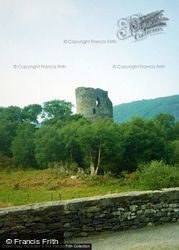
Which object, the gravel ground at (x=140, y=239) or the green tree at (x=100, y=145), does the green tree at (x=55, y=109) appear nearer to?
the green tree at (x=100, y=145)

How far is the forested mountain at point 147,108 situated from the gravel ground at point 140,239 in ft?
438

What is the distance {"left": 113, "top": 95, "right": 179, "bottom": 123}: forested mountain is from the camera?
14550cm

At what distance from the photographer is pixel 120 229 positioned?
8500 mm

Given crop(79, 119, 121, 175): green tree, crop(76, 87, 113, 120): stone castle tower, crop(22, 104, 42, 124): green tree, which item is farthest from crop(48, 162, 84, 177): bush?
crop(22, 104, 42, 124): green tree

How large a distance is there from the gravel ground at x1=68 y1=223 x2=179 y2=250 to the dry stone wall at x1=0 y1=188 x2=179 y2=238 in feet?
0.76

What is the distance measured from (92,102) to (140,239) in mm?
50956

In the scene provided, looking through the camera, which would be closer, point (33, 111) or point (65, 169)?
point (65, 169)

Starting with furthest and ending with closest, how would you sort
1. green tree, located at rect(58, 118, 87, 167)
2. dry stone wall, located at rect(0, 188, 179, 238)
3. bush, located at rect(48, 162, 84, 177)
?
1. green tree, located at rect(58, 118, 87, 167)
2. bush, located at rect(48, 162, 84, 177)
3. dry stone wall, located at rect(0, 188, 179, 238)

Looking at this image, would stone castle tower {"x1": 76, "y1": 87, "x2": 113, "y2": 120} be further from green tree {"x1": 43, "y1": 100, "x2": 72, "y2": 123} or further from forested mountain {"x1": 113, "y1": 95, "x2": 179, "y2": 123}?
forested mountain {"x1": 113, "y1": 95, "x2": 179, "y2": 123}

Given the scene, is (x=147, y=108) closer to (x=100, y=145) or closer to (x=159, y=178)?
(x=100, y=145)

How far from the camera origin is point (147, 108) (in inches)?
6078

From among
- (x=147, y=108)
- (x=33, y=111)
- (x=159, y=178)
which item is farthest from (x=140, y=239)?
(x=147, y=108)

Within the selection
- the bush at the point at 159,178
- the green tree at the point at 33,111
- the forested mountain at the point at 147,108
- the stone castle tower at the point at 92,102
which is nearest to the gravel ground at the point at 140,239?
the bush at the point at 159,178

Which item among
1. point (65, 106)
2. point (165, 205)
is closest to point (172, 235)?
point (165, 205)
